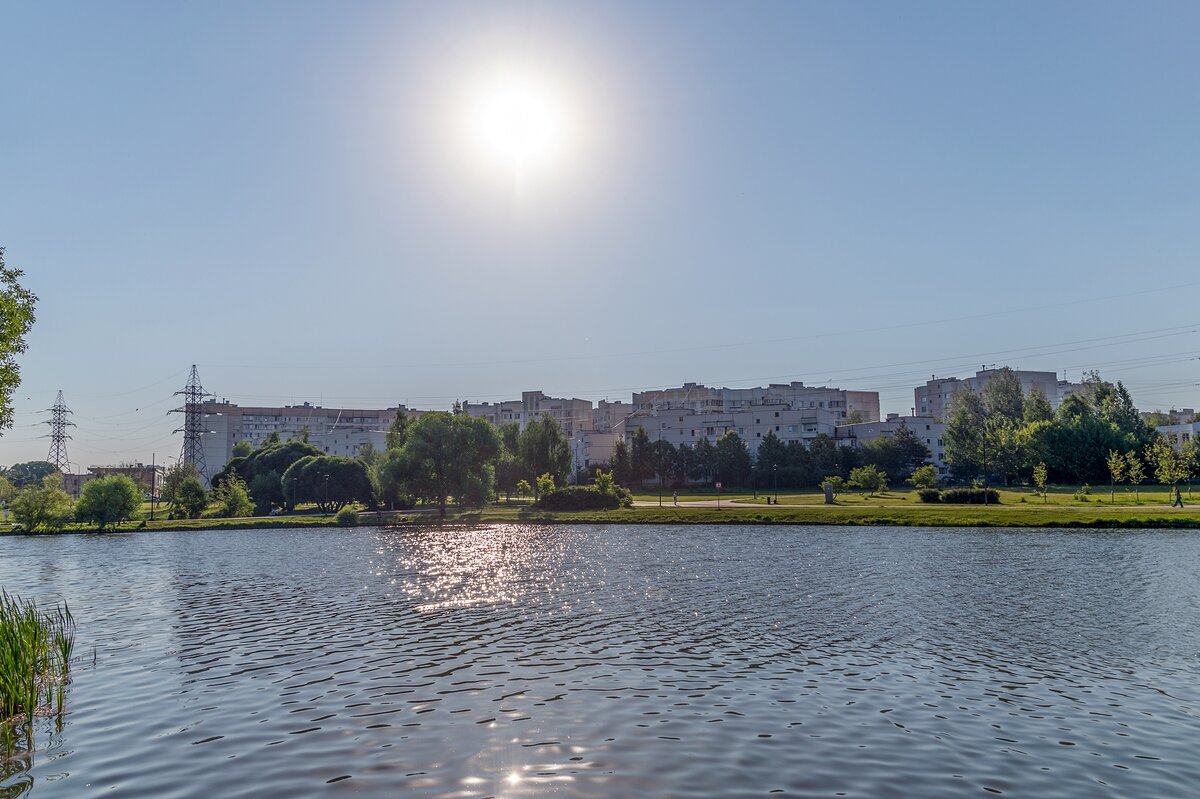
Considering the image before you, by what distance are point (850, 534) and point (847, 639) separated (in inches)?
1624

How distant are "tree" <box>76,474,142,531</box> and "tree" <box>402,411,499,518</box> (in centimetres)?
3197

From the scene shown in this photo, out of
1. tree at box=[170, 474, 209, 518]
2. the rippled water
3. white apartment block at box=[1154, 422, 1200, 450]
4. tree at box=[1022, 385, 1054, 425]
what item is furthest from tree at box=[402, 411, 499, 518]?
white apartment block at box=[1154, 422, 1200, 450]

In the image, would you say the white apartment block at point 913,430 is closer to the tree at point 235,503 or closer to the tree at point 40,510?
the tree at point 235,503

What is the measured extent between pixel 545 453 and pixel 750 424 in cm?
6292

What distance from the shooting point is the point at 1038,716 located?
54.7 ft

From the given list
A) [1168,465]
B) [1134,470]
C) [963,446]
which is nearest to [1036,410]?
[963,446]

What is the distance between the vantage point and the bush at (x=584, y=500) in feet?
319

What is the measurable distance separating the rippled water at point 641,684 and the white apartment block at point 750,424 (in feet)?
403

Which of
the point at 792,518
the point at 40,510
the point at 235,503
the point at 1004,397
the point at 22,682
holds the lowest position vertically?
the point at 792,518

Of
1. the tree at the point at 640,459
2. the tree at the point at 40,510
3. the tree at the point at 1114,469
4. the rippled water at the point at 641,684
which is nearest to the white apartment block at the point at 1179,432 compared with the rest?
the tree at the point at 1114,469

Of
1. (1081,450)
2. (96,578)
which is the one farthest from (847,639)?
(1081,450)

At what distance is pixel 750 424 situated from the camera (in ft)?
→ 552

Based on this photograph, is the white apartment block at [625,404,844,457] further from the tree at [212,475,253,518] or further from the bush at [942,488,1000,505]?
the tree at [212,475,253,518]

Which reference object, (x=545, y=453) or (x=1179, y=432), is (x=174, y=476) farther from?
(x=1179, y=432)
